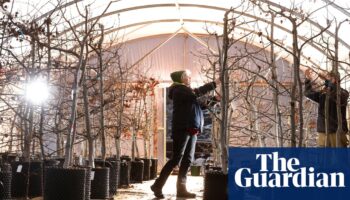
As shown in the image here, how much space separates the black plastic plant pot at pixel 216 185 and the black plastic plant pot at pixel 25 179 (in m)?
1.97

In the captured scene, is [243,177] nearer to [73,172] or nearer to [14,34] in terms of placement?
[73,172]

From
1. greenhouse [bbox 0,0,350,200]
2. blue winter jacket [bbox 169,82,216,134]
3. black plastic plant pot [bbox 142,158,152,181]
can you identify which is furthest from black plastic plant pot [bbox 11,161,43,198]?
black plastic plant pot [bbox 142,158,152,181]

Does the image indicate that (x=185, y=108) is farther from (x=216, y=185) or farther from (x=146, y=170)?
(x=146, y=170)

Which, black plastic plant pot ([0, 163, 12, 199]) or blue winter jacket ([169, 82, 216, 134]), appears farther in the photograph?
blue winter jacket ([169, 82, 216, 134])

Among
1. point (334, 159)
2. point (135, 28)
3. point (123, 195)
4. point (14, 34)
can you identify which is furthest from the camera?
point (135, 28)

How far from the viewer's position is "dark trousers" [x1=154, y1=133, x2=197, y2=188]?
5023 mm

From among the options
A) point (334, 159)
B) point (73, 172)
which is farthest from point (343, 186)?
point (73, 172)

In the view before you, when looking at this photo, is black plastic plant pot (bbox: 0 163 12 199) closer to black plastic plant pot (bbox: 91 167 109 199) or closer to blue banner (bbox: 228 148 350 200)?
black plastic plant pot (bbox: 91 167 109 199)

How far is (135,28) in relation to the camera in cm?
1246

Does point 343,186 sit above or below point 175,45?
below

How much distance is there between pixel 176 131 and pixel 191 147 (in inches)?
10.3

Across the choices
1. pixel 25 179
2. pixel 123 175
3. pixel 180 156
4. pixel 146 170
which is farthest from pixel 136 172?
pixel 180 156

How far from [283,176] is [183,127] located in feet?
5.26

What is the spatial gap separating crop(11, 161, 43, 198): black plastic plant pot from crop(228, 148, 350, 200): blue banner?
7.72 feet
